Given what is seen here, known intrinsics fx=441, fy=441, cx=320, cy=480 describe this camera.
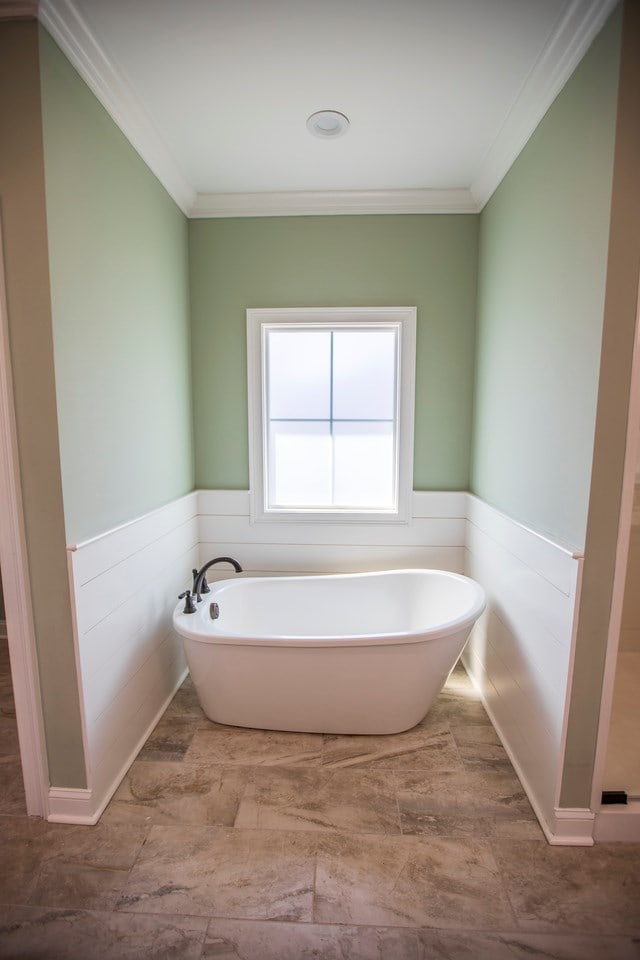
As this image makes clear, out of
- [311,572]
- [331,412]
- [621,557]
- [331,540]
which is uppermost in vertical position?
[331,412]

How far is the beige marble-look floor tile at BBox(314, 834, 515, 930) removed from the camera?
124 centimetres

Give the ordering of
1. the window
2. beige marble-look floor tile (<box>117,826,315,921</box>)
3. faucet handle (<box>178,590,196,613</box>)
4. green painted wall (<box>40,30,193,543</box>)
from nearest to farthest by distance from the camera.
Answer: beige marble-look floor tile (<box>117,826,315,921</box>) < green painted wall (<box>40,30,193,543</box>) < faucet handle (<box>178,590,196,613</box>) < the window

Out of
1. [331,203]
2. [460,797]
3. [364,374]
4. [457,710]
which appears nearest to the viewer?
[460,797]

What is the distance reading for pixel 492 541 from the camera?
2.17 m

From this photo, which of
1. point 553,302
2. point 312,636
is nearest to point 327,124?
point 553,302

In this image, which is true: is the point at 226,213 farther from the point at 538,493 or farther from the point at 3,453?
the point at 538,493

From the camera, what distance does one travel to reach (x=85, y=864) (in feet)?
4.57

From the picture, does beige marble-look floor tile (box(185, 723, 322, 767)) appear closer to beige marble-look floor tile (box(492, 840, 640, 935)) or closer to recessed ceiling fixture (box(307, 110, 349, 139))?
beige marble-look floor tile (box(492, 840, 640, 935))

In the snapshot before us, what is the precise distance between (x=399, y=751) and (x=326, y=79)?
2638mm

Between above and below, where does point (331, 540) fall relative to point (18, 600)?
below

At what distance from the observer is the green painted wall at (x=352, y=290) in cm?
246

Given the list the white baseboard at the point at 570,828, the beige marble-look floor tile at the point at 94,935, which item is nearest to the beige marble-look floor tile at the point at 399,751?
the white baseboard at the point at 570,828

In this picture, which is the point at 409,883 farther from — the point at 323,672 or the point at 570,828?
the point at 323,672

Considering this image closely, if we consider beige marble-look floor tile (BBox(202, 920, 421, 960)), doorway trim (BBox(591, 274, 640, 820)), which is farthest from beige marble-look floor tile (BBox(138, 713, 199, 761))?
doorway trim (BBox(591, 274, 640, 820))
